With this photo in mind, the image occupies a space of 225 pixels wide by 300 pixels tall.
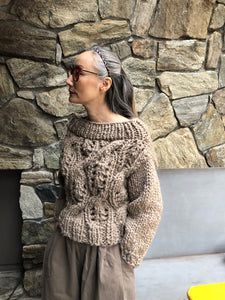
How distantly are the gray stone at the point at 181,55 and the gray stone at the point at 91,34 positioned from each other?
0.24 meters

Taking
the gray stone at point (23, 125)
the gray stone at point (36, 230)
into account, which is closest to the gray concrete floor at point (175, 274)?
the gray stone at point (36, 230)

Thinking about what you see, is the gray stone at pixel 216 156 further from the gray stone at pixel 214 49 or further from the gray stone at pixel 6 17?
the gray stone at pixel 6 17

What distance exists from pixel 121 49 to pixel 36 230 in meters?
1.09

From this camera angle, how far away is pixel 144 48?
2281 millimetres

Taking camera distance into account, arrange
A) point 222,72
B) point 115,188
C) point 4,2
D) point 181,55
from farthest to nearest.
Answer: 1. point 222,72
2. point 181,55
3. point 4,2
4. point 115,188

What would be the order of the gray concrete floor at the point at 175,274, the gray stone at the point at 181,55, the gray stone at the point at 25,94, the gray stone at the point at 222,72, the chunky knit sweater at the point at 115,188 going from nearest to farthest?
the chunky knit sweater at the point at 115,188 < the gray concrete floor at the point at 175,274 < the gray stone at the point at 25,94 < the gray stone at the point at 181,55 < the gray stone at the point at 222,72

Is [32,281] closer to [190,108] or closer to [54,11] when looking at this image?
[190,108]

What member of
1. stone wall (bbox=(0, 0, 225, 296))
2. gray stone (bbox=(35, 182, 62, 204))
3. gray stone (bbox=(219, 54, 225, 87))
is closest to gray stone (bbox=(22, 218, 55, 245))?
stone wall (bbox=(0, 0, 225, 296))

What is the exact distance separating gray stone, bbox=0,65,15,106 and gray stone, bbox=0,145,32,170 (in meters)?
0.26

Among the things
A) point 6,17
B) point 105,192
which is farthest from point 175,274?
point 6,17

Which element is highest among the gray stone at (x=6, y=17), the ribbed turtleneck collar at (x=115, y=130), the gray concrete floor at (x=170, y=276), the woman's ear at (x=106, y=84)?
the gray stone at (x=6, y=17)

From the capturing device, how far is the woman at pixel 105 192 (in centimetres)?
148

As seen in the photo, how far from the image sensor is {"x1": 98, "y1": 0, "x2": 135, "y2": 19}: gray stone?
2.19 metres

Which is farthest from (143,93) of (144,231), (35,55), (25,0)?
(144,231)
